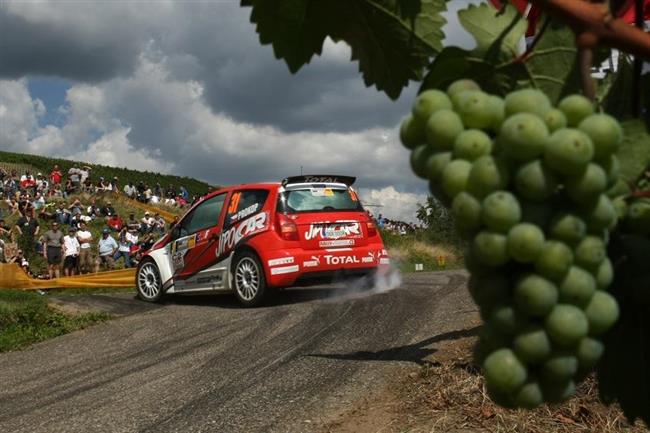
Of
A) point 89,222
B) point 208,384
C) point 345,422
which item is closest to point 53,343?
point 208,384

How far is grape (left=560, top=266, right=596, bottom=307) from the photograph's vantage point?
62cm

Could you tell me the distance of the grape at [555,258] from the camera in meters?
0.62

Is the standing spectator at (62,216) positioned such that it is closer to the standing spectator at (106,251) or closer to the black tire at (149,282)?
the standing spectator at (106,251)

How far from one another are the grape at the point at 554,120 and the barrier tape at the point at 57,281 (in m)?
16.3

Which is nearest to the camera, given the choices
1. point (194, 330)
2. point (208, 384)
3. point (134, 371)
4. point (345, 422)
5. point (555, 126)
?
point (555, 126)

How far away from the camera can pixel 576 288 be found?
0.62m

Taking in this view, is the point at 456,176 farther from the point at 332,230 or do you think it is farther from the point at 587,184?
the point at 332,230

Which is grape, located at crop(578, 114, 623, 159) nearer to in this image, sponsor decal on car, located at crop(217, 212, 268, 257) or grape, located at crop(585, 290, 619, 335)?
grape, located at crop(585, 290, 619, 335)

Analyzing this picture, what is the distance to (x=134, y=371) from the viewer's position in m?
7.90

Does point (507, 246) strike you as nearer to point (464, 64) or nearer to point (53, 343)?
point (464, 64)

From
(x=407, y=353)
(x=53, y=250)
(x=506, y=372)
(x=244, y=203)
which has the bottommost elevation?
(x=407, y=353)

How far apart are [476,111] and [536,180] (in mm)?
83

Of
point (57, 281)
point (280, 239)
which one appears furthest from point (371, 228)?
point (57, 281)

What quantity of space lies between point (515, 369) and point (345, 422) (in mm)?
5372
